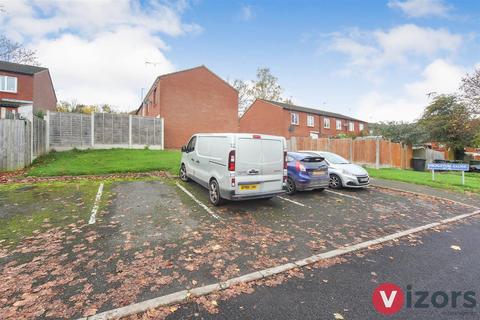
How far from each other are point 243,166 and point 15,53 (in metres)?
40.4

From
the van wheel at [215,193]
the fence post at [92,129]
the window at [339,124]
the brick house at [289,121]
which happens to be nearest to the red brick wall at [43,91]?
the fence post at [92,129]

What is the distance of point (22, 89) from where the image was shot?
26.7 meters

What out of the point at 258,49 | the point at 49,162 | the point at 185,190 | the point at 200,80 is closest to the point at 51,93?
the point at 200,80

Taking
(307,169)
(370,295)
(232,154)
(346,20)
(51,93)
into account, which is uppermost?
(51,93)

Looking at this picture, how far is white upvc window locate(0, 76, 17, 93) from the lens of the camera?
25.8 m

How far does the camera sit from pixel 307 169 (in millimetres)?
8172

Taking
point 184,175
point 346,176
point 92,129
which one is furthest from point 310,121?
point 184,175

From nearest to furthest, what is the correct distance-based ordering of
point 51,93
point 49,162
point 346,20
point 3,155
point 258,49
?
point 3,155, point 346,20, point 49,162, point 258,49, point 51,93

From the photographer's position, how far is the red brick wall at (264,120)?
3188 centimetres

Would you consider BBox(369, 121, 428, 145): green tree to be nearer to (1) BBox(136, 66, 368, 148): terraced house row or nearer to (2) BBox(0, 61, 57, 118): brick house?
(1) BBox(136, 66, 368, 148): terraced house row

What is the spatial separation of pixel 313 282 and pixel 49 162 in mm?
15221

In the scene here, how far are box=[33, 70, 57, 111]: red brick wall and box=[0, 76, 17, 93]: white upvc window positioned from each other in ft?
5.59

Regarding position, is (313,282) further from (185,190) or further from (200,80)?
(200,80)

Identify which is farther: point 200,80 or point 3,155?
point 200,80
